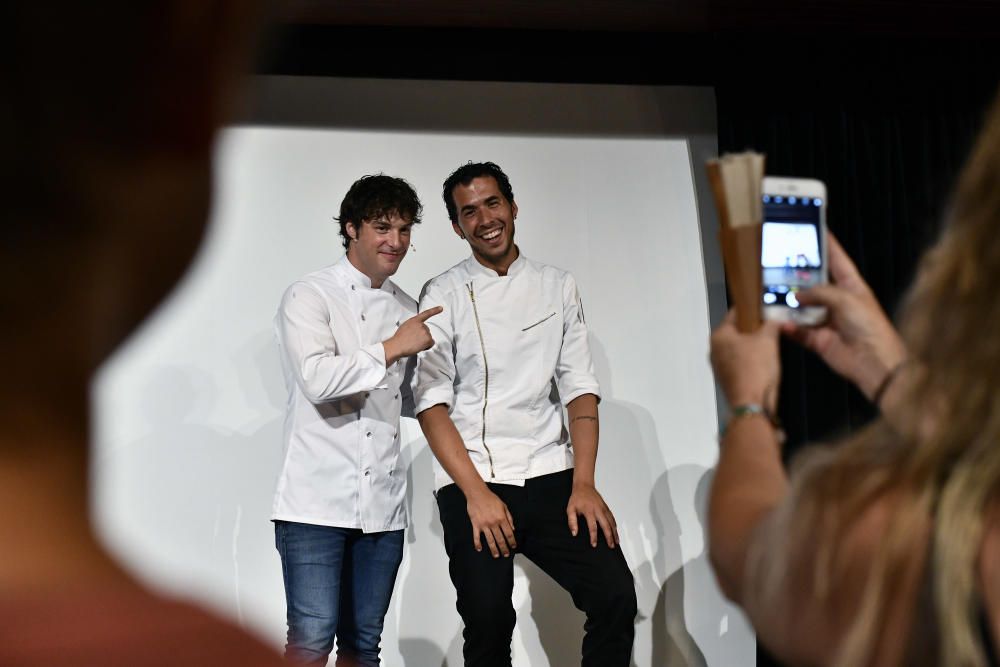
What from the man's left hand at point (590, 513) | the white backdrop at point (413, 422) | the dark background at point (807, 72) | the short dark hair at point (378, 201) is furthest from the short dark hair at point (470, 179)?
the man's left hand at point (590, 513)

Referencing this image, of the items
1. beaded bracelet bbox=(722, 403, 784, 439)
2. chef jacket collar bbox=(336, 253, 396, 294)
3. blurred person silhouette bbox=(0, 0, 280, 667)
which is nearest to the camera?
blurred person silhouette bbox=(0, 0, 280, 667)

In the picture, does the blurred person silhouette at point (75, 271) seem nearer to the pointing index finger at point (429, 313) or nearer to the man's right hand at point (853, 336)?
the man's right hand at point (853, 336)

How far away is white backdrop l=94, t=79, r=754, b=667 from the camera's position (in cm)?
338

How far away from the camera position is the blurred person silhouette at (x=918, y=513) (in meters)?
0.60

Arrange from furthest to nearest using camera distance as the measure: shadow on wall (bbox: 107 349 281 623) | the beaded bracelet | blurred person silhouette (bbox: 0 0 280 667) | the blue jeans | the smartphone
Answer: shadow on wall (bbox: 107 349 281 623), the blue jeans, the smartphone, the beaded bracelet, blurred person silhouette (bbox: 0 0 280 667)

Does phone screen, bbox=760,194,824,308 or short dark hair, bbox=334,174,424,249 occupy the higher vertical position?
short dark hair, bbox=334,174,424,249

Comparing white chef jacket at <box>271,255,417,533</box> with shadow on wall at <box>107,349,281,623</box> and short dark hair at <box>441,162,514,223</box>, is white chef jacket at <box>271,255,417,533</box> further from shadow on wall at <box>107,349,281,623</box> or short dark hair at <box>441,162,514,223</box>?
shadow on wall at <box>107,349,281,623</box>

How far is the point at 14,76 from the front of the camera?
0.21m

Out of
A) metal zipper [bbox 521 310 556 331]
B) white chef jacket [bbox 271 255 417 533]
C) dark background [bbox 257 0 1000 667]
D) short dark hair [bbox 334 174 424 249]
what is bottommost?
white chef jacket [bbox 271 255 417 533]

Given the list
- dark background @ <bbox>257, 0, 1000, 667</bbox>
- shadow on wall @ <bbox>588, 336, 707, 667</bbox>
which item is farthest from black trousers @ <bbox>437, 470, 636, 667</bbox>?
dark background @ <bbox>257, 0, 1000, 667</bbox>

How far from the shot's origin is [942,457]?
2.10ft

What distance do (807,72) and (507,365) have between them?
1.59 m

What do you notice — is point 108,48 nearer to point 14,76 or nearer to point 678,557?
point 14,76

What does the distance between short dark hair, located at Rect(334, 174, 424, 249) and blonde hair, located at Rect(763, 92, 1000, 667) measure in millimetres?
2291
